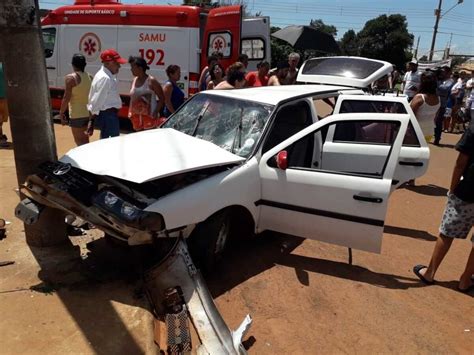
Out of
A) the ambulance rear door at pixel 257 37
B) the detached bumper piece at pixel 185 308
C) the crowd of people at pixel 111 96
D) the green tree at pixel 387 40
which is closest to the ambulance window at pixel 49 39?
the ambulance rear door at pixel 257 37

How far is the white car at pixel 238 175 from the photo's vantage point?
3129 millimetres

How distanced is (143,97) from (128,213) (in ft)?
10.5

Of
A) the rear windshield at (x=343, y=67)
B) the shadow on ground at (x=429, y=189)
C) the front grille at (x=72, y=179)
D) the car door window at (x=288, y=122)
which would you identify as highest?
the rear windshield at (x=343, y=67)

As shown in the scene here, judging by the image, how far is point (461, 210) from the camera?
357 centimetres

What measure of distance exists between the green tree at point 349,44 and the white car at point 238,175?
52.0m

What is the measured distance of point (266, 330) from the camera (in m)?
3.04

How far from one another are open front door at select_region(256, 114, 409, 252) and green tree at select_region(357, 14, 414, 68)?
4947 centimetres

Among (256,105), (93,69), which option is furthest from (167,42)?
(256,105)

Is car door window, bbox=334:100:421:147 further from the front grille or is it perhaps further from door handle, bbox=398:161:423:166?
the front grille

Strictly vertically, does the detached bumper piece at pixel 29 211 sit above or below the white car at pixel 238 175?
below

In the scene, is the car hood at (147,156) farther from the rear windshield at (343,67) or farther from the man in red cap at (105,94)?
the rear windshield at (343,67)

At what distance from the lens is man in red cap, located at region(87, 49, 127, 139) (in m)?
5.28

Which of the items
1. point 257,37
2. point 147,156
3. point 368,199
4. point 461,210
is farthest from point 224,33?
point 461,210

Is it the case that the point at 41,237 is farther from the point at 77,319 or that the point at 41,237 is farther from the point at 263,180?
the point at 263,180
